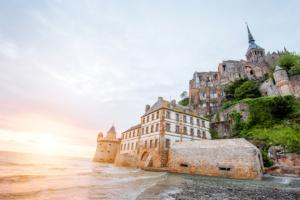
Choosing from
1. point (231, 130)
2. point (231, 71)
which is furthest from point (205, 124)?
point (231, 71)

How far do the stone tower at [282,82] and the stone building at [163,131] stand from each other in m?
15.9

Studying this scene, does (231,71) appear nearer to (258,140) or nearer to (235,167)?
(258,140)

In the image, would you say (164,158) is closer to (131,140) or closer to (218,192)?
(131,140)

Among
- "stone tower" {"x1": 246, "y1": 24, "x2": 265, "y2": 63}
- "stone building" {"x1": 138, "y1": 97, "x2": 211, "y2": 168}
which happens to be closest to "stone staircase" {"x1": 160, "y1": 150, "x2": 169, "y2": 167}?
"stone building" {"x1": 138, "y1": 97, "x2": 211, "y2": 168}

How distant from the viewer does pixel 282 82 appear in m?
32.7

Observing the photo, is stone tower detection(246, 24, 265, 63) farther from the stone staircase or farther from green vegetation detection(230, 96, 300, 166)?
the stone staircase

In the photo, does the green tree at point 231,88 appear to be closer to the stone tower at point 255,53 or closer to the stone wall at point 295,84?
the stone wall at point 295,84

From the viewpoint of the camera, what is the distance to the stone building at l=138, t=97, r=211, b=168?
25.7 metres

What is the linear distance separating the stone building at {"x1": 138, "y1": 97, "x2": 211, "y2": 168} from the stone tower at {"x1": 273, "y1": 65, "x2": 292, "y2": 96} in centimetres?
1590

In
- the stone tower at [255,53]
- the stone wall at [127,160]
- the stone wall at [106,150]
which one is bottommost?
the stone wall at [127,160]

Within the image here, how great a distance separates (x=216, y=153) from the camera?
19.8m

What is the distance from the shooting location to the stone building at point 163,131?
25.7 metres

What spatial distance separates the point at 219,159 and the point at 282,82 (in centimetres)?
2406

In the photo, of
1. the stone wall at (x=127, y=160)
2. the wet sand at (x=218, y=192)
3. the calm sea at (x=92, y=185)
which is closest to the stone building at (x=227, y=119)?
the calm sea at (x=92, y=185)
